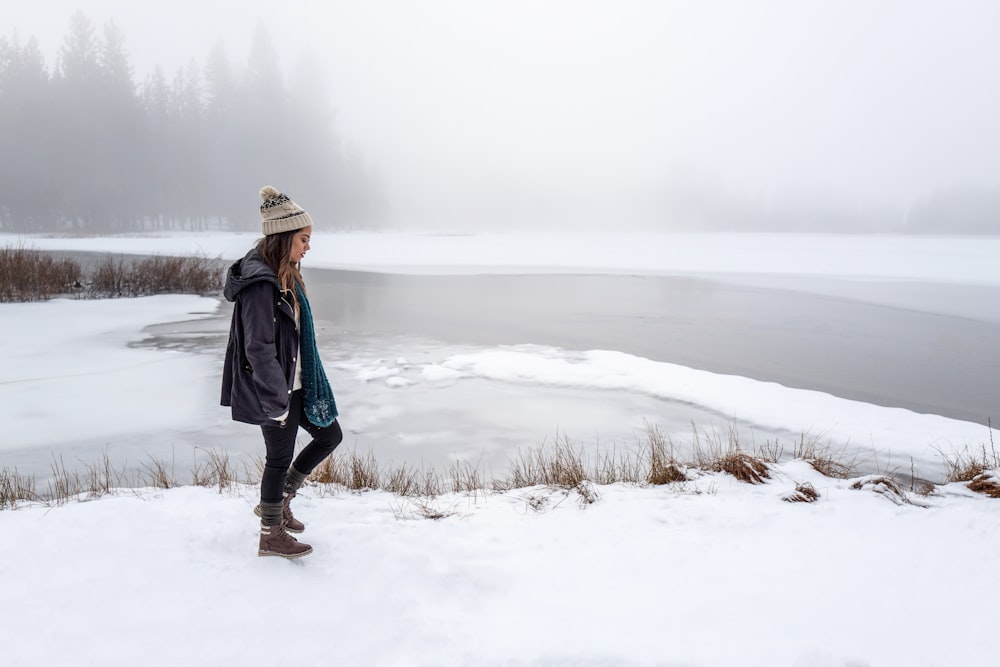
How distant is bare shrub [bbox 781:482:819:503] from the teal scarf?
3.12 m

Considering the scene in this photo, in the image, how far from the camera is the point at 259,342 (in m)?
2.88

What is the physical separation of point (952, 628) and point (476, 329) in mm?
10819

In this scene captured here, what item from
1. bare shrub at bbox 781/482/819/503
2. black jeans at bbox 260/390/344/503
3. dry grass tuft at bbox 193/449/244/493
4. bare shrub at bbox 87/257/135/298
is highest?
bare shrub at bbox 87/257/135/298

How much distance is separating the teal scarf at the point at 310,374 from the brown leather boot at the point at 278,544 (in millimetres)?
588

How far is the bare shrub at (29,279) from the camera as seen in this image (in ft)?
49.0

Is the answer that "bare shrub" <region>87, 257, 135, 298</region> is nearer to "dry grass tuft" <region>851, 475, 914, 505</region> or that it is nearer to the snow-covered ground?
the snow-covered ground

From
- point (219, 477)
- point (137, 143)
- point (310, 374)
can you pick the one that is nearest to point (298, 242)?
point (310, 374)

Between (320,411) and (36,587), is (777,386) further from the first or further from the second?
(36,587)

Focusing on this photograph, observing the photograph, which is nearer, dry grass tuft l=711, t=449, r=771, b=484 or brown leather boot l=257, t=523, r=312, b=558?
brown leather boot l=257, t=523, r=312, b=558

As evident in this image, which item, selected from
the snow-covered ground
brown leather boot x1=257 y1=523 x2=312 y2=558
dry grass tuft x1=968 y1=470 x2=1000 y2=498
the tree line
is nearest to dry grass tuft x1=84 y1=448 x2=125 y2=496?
the snow-covered ground

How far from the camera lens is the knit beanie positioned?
303 cm

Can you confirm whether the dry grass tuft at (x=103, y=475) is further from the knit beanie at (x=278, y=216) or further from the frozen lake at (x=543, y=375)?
the knit beanie at (x=278, y=216)

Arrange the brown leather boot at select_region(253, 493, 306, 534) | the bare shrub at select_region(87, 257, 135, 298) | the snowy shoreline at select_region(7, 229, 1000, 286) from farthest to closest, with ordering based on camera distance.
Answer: the snowy shoreline at select_region(7, 229, 1000, 286), the bare shrub at select_region(87, 257, 135, 298), the brown leather boot at select_region(253, 493, 306, 534)

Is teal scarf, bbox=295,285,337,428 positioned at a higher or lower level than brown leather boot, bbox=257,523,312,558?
higher
